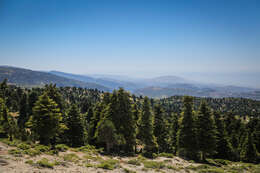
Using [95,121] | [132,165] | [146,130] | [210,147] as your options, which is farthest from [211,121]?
[95,121]

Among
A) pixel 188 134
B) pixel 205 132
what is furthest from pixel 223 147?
pixel 188 134

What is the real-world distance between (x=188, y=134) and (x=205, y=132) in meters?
3.51

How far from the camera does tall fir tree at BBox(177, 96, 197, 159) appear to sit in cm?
3422

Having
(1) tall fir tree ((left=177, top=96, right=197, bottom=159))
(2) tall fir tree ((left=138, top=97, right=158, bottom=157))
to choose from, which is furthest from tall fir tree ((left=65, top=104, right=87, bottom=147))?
(1) tall fir tree ((left=177, top=96, right=197, bottom=159))

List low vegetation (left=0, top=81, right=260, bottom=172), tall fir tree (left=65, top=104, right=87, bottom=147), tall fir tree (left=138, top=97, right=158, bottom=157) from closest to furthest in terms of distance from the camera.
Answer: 1. low vegetation (left=0, top=81, right=260, bottom=172)
2. tall fir tree (left=138, top=97, right=158, bottom=157)
3. tall fir tree (left=65, top=104, right=87, bottom=147)

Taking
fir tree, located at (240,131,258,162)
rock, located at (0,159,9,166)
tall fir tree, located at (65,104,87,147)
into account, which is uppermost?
rock, located at (0,159,9,166)

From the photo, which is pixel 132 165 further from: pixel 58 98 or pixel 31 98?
pixel 31 98

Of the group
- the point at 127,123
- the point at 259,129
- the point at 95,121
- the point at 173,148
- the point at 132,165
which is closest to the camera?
the point at 132,165

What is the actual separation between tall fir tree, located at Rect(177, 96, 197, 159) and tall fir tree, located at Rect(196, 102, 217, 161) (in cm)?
120

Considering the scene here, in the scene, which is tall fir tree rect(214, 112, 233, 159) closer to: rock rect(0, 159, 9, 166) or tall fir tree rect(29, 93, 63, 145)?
tall fir tree rect(29, 93, 63, 145)

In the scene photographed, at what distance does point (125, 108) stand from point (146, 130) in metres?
7.01

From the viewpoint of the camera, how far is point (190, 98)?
35562 millimetres

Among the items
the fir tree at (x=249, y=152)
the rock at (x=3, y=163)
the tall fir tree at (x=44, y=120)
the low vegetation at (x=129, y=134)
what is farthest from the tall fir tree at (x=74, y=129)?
the fir tree at (x=249, y=152)

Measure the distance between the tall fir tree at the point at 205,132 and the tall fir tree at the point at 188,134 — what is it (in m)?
1.20
